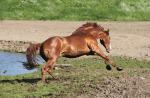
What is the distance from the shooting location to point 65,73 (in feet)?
40.6

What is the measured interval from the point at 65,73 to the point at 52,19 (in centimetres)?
1699

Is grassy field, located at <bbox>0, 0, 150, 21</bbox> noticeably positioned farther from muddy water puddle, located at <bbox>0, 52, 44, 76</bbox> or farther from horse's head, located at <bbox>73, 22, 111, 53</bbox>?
horse's head, located at <bbox>73, 22, 111, 53</bbox>

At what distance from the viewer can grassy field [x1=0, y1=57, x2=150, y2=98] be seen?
918 cm

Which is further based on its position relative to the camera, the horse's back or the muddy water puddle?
the muddy water puddle

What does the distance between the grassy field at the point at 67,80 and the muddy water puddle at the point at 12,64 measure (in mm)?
1424

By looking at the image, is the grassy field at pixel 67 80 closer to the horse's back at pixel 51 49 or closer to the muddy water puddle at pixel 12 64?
the horse's back at pixel 51 49

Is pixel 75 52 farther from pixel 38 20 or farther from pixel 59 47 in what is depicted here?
pixel 38 20

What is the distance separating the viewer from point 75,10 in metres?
31.0

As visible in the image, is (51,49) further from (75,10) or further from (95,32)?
(75,10)

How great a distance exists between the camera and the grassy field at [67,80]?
918cm

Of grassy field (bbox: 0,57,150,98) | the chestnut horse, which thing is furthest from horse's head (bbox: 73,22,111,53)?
grassy field (bbox: 0,57,150,98)

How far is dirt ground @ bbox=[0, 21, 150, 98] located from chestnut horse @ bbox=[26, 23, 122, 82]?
1261mm

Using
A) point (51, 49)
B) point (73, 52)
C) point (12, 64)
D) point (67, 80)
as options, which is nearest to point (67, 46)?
point (73, 52)

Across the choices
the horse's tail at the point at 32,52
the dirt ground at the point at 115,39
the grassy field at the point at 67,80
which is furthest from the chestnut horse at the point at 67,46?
the dirt ground at the point at 115,39
